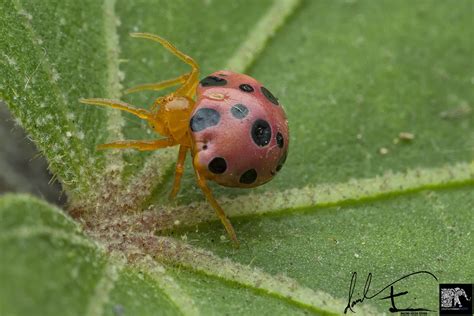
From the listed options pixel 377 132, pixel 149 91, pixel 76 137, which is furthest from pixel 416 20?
pixel 76 137

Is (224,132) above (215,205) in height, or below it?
above

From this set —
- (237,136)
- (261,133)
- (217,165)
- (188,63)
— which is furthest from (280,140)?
(188,63)

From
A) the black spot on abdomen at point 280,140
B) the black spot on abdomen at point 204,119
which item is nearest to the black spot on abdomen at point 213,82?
the black spot on abdomen at point 204,119

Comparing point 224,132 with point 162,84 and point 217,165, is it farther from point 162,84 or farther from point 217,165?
point 162,84

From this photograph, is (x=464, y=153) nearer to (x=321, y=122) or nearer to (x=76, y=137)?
(x=321, y=122)

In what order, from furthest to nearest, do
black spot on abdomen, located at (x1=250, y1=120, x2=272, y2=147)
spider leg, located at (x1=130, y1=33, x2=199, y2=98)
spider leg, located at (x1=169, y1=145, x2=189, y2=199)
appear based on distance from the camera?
spider leg, located at (x1=130, y1=33, x2=199, y2=98), spider leg, located at (x1=169, y1=145, x2=189, y2=199), black spot on abdomen, located at (x1=250, y1=120, x2=272, y2=147)

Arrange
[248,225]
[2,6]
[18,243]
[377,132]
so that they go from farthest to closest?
1. [377,132]
2. [248,225]
3. [2,6]
4. [18,243]

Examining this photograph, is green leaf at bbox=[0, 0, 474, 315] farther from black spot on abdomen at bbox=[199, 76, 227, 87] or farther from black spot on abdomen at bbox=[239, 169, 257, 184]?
black spot on abdomen at bbox=[199, 76, 227, 87]
